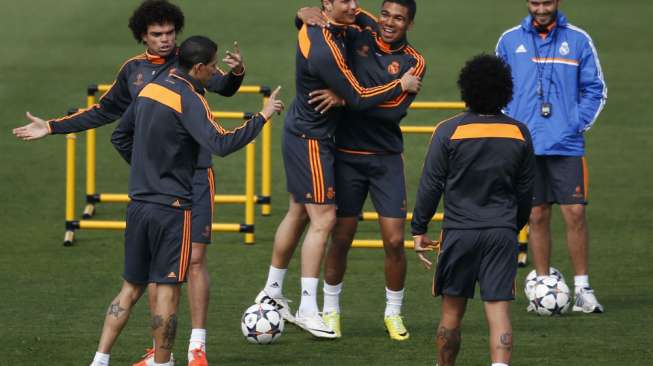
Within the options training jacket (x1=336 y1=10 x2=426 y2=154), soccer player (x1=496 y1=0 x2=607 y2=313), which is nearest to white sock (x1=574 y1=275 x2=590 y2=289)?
soccer player (x1=496 y1=0 x2=607 y2=313)

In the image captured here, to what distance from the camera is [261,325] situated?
31.2 feet

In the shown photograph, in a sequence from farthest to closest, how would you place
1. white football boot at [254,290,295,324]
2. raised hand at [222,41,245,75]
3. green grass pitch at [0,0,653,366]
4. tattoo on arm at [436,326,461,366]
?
white football boot at [254,290,295,324] < green grass pitch at [0,0,653,366] < raised hand at [222,41,245,75] < tattoo on arm at [436,326,461,366]

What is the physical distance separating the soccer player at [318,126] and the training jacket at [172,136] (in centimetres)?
148

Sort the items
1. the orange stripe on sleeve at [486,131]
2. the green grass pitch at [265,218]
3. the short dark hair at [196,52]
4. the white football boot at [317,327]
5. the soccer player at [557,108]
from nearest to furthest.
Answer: the orange stripe on sleeve at [486,131], the short dark hair at [196,52], the green grass pitch at [265,218], the white football boot at [317,327], the soccer player at [557,108]

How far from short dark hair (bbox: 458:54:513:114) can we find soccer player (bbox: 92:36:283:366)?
45.6 inches

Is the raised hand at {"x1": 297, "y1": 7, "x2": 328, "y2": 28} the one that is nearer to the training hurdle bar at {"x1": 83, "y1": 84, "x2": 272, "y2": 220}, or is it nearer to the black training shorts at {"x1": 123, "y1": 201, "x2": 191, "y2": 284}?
the black training shorts at {"x1": 123, "y1": 201, "x2": 191, "y2": 284}

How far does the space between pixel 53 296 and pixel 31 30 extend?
1302 centimetres

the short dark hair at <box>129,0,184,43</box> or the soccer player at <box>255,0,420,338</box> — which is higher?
the short dark hair at <box>129,0,184,43</box>

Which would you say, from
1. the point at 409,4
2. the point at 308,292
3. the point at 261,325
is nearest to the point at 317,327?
the point at 308,292

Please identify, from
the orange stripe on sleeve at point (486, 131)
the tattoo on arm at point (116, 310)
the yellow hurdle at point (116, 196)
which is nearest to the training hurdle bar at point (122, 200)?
the yellow hurdle at point (116, 196)

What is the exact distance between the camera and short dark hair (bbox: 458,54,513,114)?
7832mm

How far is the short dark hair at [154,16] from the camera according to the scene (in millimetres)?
8984

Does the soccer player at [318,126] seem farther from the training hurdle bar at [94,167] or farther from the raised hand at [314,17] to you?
the training hurdle bar at [94,167]

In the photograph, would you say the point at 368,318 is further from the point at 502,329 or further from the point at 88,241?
the point at 88,241
